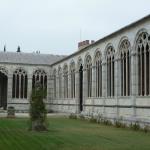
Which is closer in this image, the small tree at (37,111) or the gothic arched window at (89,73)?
the small tree at (37,111)

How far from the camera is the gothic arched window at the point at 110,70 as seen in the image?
1163 inches

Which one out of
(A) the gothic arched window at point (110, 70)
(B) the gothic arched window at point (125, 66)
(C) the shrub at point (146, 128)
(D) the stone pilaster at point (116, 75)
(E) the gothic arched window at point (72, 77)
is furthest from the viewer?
(E) the gothic arched window at point (72, 77)

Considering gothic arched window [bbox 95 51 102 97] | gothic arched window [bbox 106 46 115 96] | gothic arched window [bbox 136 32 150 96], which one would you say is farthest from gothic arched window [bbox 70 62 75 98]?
gothic arched window [bbox 136 32 150 96]

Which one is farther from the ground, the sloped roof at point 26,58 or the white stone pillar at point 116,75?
the sloped roof at point 26,58

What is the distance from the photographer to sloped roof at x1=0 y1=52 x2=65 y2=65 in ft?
166

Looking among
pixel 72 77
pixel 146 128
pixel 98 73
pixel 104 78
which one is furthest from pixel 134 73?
pixel 72 77

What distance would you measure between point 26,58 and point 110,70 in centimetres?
2382

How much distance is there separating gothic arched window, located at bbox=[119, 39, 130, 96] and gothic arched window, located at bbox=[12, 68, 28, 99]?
940 inches

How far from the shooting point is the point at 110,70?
30062 mm

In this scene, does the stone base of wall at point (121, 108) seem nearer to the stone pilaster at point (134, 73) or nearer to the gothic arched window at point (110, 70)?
the stone pilaster at point (134, 73)

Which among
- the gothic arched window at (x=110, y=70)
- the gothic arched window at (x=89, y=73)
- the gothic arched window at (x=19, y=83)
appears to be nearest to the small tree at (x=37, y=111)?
the gothic arched window at (x=110, y=70)

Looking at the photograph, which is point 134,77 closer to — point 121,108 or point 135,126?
point 121,108

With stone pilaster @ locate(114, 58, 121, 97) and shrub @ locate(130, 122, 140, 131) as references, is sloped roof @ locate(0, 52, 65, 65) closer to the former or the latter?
stone pilaster @ locate(114, 58, 121, 97)

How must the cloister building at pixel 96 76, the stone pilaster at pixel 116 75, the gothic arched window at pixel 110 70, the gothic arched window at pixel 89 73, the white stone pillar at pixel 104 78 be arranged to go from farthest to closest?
the gothic arched window at pixel 89 73
the white stone pillar at pixel 104 78
the gothic arched window at pixel 110 70
the stone pilaster at pixel 116 75
the cloister building at pixel 96 76
